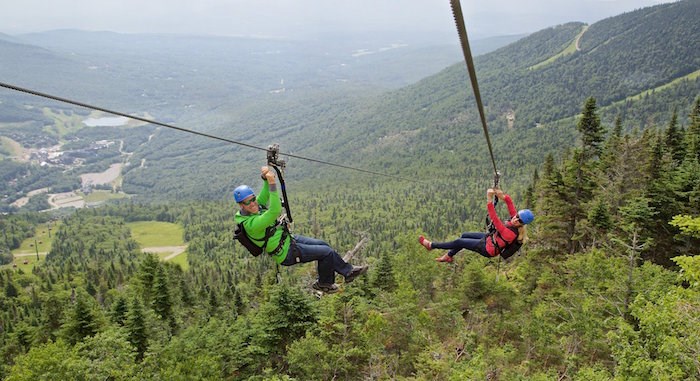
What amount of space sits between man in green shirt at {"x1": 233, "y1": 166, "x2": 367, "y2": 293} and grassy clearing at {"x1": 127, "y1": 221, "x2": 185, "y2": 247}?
167559 mm

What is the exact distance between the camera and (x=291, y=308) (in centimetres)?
2684

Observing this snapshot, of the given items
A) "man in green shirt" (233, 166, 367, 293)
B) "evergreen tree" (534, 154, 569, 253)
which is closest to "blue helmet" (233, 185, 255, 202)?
"man in green shirt" (233, 166, 367, 293)

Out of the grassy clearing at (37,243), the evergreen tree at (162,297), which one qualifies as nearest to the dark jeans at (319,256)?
the evergreen tree at (162,297)

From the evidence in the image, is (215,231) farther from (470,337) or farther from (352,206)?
(470,337)

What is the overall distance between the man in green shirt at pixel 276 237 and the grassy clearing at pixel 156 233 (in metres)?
168

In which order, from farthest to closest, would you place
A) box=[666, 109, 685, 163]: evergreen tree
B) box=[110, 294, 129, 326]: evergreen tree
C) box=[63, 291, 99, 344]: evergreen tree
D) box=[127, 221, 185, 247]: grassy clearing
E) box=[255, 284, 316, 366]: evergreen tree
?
box=[127, 221, 185, 247]: grassy clearing
box=[110, 294, 129, 326]: evergreen tree
box=[63, 291, 99, 344]: evergreen tree
box=[255, 284, 316, 366]: evergreen tree
box=[666, 109, 685, 163]: evergreen tree

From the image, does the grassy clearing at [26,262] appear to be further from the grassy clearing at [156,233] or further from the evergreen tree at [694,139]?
the evergreen tree at [694,139]

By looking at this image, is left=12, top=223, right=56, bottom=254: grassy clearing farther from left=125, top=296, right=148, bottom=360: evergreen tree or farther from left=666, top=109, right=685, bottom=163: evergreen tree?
left=666, top=109, right=685, bottom=163: evergreen tree

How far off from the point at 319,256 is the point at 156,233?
616 ft

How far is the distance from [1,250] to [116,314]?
159 metres

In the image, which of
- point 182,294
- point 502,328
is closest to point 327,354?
point 502,328

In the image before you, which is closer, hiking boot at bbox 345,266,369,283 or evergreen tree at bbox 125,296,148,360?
hiking boot at bbox 345,266,369,283

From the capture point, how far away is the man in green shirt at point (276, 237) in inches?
294

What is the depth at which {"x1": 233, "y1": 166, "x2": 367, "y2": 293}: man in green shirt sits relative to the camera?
7469mm
